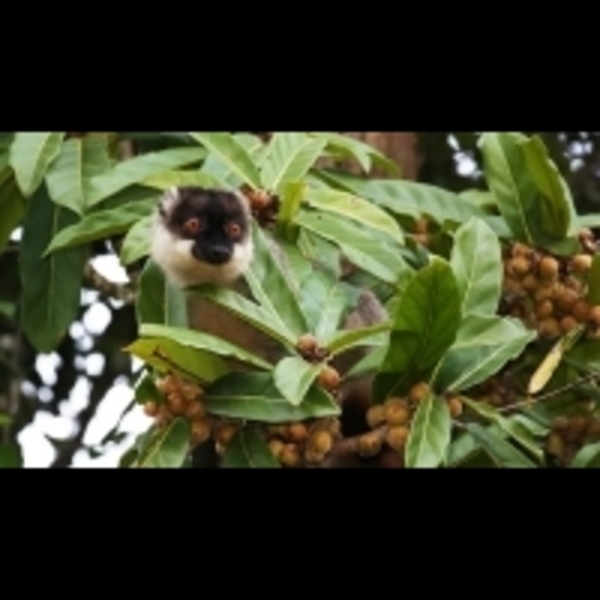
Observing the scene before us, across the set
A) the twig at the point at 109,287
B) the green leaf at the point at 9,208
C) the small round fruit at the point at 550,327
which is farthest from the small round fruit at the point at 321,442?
the twig at the point at 109,287

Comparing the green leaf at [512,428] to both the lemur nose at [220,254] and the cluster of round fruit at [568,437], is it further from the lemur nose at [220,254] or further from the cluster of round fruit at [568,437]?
the lemur nose at [220,254]

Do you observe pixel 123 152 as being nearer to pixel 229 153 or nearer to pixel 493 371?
pixel 229 153

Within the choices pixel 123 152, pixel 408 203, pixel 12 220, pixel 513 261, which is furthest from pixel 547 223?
pixel 123 152

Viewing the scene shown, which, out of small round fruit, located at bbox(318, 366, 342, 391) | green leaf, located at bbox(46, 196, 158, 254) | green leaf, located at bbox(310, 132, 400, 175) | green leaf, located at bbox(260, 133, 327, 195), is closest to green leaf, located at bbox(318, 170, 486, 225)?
green leaf, located at bbox(310, 132, 400, 175)

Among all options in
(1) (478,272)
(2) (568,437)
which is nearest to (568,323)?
(2) (568,437)

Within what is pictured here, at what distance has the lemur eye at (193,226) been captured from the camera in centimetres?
325

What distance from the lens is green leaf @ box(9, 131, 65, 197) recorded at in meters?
3.34

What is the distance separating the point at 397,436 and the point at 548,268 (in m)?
0.68

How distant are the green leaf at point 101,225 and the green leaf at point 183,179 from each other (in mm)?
82

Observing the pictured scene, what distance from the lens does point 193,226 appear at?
328 centimetres

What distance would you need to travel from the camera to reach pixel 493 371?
2.61 meters
